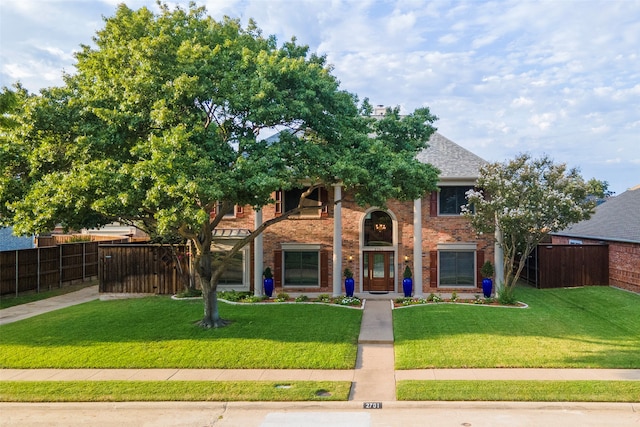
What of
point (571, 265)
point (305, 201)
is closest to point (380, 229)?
point (305, 201)

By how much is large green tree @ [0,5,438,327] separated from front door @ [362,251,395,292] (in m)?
7.37

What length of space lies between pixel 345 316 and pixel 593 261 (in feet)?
47.4

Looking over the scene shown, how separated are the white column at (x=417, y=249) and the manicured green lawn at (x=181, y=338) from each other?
4.27 m

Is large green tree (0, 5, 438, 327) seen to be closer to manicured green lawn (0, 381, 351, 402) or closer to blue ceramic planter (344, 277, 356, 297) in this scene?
manicured green lawn (0, 381, 351, 402)

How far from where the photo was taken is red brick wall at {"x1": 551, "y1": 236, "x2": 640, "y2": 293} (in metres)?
20.9

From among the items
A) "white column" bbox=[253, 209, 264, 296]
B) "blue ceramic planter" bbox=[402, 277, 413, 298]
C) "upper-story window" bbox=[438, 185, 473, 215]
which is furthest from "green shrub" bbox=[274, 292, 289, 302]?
"upper-story window" bbox=[438, 185, 473, 215]

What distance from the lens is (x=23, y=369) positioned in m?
11.5

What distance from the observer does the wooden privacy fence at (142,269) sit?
21.9 m

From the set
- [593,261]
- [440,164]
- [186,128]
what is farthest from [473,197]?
[186,128]

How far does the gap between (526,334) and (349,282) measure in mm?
8537

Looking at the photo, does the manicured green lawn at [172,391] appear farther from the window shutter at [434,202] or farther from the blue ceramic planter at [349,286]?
the window shutter at [434,202]

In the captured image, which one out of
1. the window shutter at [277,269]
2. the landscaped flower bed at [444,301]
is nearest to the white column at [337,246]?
the window shutter at [277,269]

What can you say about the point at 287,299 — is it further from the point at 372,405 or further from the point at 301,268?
the point at 372,405

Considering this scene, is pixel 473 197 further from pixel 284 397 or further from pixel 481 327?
pixel 284 397
